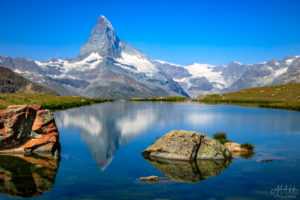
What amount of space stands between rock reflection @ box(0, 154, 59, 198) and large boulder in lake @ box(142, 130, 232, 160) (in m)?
12.4

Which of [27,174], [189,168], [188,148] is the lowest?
[27,174]

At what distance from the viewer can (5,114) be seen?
39.4 m

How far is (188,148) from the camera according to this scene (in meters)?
36.7

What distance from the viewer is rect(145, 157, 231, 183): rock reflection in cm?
3006

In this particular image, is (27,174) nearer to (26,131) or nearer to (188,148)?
(26,131)

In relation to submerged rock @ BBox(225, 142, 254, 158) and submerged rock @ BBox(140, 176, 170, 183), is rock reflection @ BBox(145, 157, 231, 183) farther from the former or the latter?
submerged rock @ BBox(225, 142, 254, 158)

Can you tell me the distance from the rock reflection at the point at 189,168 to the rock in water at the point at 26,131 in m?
13.2

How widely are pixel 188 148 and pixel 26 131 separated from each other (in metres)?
20.5

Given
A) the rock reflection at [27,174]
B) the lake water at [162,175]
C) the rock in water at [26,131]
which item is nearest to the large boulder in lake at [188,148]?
the lake water at [162,175]

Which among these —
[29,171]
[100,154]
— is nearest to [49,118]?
[100,154]

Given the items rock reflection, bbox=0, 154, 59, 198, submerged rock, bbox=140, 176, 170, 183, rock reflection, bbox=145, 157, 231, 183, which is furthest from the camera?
rock reflection, bbox=145, 157, 231, 183

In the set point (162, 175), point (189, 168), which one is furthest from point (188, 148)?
point (162, 175)

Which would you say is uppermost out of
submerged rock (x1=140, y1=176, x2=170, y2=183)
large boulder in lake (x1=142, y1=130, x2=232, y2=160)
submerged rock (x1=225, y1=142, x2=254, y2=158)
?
large boulder in lake (x1=142, y1=130, x2=232, y2=160)

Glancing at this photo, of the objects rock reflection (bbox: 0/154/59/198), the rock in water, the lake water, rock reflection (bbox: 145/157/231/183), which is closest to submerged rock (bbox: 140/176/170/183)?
the lake water
